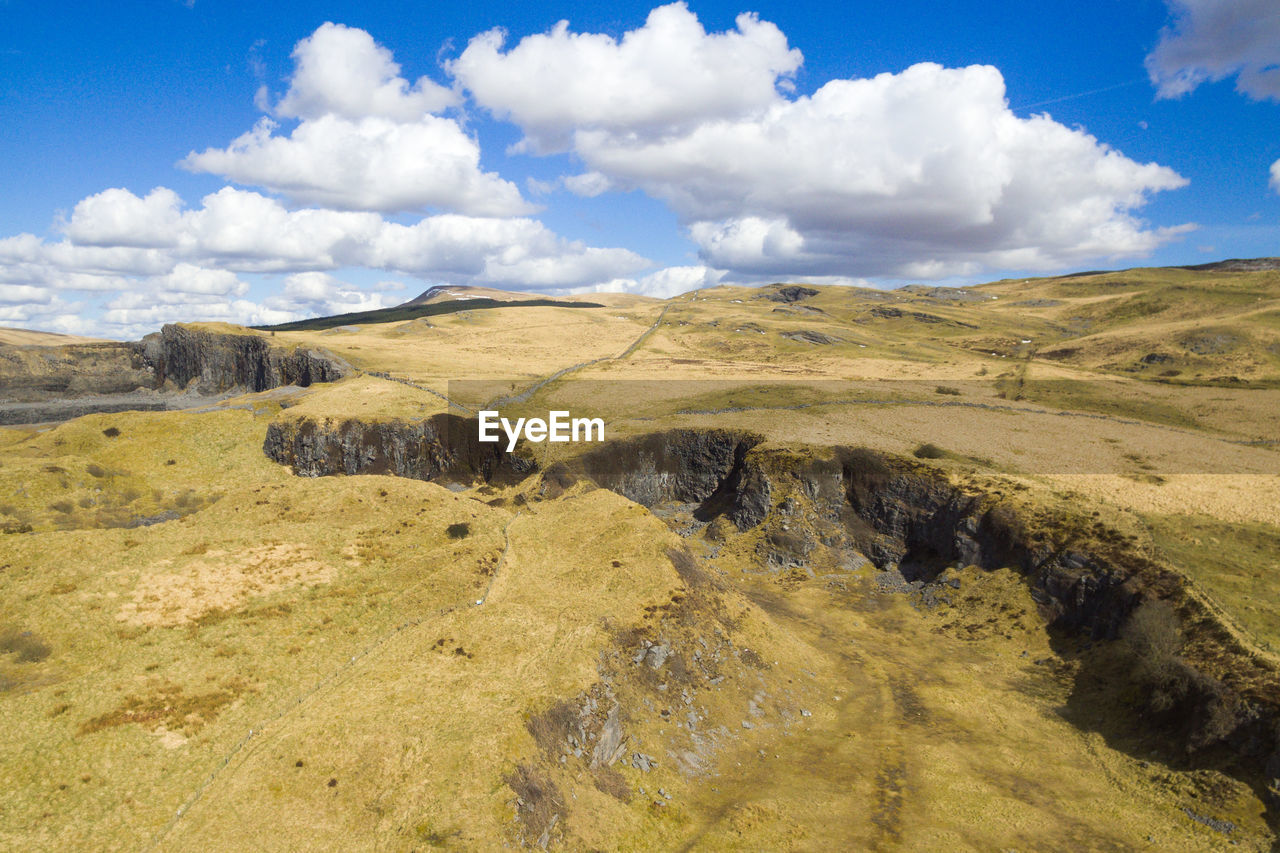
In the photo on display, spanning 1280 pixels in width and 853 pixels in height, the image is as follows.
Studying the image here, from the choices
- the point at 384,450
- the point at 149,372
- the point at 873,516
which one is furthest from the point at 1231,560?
the point at 149,372

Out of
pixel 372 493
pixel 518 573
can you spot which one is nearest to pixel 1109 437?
pixel 518 573

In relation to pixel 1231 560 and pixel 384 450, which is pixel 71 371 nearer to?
pixel 384 450

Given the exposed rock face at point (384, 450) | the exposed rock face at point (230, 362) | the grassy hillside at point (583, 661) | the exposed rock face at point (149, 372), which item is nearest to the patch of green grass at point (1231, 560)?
the grassy hillside at point (583, 661)

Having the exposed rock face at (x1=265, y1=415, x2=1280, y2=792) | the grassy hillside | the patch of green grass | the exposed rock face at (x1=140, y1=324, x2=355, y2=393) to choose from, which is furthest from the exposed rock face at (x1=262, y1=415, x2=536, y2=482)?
the patch of green grass

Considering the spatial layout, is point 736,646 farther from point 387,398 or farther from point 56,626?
point 387,398

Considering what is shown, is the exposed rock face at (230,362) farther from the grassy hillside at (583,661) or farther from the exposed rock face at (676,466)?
the exposed rock face at (676,466)

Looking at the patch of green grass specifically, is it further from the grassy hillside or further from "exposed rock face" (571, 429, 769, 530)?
"exposed rock face" (571, 429, 769, 530)
